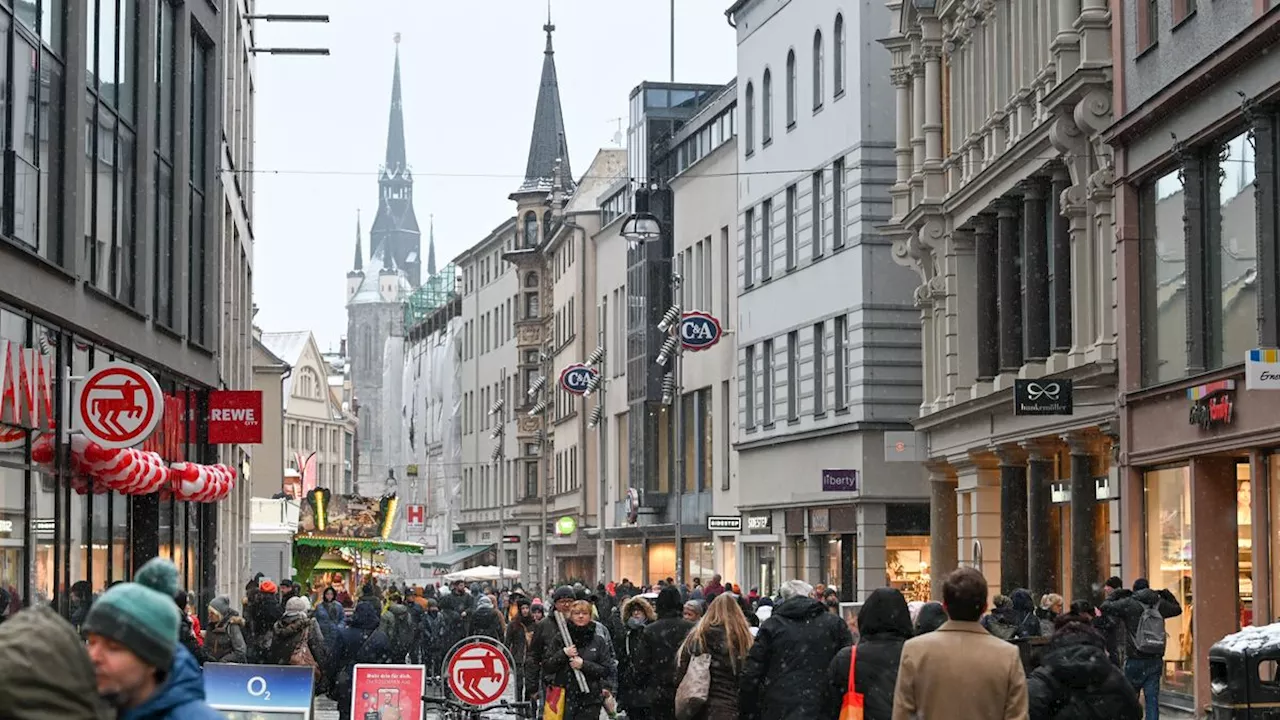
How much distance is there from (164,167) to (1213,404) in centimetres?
1380

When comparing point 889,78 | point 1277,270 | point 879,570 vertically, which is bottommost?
point 879,570

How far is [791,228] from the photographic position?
4881 cm

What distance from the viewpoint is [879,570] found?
44.1 metres

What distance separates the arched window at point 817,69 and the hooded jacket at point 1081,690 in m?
36.8

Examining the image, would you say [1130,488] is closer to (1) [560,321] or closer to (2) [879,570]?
(2) [879,570]

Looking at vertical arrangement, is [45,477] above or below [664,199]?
below

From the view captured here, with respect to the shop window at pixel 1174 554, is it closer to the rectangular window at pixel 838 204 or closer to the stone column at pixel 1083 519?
the stone column at pixel 1083 519

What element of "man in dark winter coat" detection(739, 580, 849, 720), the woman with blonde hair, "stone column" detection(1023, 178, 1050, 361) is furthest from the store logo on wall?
"man in dark winter coat" detection(739, 580, 849, 720)

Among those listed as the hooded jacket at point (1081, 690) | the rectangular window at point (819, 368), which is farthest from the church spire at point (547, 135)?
the hooded jacket at point (1081, 690)

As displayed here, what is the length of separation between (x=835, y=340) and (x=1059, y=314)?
49.5 ft

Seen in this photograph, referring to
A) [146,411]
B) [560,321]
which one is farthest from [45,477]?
[560,321]

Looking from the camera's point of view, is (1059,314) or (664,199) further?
(664,199)

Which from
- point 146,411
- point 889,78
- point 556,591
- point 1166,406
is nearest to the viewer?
point 556,591

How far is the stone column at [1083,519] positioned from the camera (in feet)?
99.8
